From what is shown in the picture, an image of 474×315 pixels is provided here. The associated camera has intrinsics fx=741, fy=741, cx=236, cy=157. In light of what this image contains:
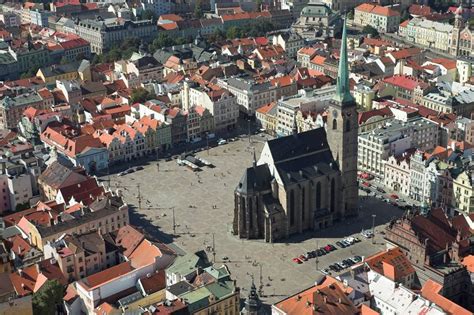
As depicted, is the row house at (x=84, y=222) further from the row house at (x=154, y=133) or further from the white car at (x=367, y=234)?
the white car at (x=367, y=234)

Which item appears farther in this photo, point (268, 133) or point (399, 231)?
point (268, 133)

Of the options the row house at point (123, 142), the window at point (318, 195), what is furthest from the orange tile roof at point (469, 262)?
the row house at point (123, 142)

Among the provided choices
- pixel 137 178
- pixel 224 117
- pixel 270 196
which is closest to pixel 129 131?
pixel 137 178

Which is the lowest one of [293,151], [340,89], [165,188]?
[165,188]

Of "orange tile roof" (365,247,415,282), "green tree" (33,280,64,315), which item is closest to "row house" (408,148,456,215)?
"orange tile roof" (365,247,415,282)

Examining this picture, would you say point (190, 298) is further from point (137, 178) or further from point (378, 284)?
point (137, 178)

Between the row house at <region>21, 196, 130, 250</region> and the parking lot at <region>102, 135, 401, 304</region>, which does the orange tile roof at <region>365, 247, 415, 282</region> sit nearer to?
the parking lot at <region>102, 135, 401, 304</region>
